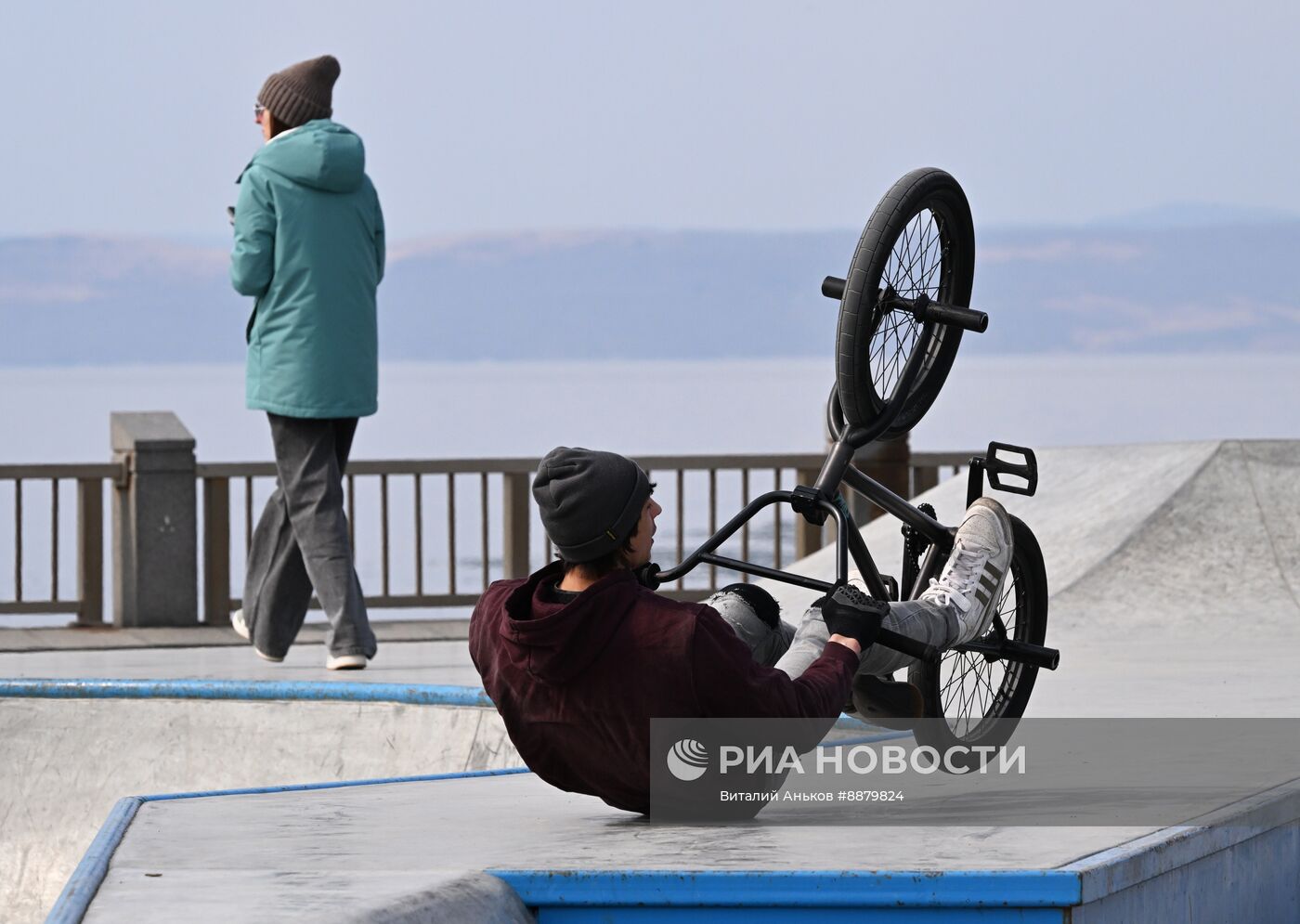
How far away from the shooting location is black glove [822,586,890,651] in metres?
4.21

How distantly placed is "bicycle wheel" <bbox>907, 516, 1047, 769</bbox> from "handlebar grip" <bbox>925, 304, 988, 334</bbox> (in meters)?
0.50

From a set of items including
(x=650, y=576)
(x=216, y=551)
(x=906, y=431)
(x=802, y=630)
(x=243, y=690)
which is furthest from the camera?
(x=216, y=551)

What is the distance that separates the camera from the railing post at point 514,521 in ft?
42.9

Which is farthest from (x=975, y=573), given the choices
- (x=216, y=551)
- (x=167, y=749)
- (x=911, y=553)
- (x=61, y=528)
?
(x=61, y=528)

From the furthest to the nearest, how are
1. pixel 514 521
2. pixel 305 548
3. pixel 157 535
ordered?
pixel 514 521
pixel 157 535
pixel 305 548

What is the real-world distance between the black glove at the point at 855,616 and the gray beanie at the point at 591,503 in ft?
1.50

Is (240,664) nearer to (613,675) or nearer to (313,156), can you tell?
(313,156)

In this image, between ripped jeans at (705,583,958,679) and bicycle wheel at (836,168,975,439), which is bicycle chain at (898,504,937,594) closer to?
bicycle wheel at (836,168,975,439)

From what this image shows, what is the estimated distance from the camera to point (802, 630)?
440 centimetres

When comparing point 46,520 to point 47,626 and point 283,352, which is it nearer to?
point 47,626

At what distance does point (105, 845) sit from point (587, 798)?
1.22 metres

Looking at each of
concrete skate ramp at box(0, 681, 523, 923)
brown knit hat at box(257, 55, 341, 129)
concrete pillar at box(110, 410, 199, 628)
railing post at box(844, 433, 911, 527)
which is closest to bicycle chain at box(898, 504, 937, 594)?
concrete skate ramp at box(0, 681, 523, 923)

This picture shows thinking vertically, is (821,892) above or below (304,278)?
below

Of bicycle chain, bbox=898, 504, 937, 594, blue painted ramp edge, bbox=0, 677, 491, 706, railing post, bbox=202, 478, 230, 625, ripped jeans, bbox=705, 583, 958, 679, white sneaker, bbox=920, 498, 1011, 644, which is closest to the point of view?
ripped jeans, bbox=705, 583, 958, 679
